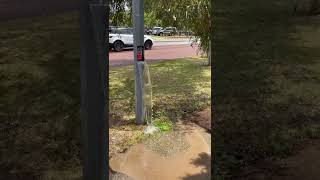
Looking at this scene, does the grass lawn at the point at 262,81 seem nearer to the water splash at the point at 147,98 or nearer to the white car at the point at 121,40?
the water splash at the point at 147,98

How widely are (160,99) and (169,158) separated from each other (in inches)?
171

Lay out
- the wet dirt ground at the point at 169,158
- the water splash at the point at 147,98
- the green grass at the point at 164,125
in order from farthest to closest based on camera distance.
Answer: the water splash at the point at 147,98, the green grass at the point at 164,125, the wet dirt ground at the point at 169,158

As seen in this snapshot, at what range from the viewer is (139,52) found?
8.71m

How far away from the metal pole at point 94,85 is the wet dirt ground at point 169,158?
262cm

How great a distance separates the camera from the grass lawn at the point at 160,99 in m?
8.35

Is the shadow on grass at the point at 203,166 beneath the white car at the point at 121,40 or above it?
beneath

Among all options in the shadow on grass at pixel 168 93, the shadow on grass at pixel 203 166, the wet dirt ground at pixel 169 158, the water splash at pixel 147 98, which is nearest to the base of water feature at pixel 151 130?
the water splash at pixel 147 98

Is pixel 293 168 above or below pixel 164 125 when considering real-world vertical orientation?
above

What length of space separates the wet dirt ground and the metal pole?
103 inches

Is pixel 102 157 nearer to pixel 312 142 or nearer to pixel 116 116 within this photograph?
pixel 312 142

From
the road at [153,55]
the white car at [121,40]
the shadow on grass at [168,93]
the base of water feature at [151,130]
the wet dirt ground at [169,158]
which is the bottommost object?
the road at [153,55]

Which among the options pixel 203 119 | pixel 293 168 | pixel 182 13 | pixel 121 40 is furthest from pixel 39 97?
pixel 121 40

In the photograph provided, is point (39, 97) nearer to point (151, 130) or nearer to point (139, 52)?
point (151, 130)

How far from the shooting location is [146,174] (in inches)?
248
